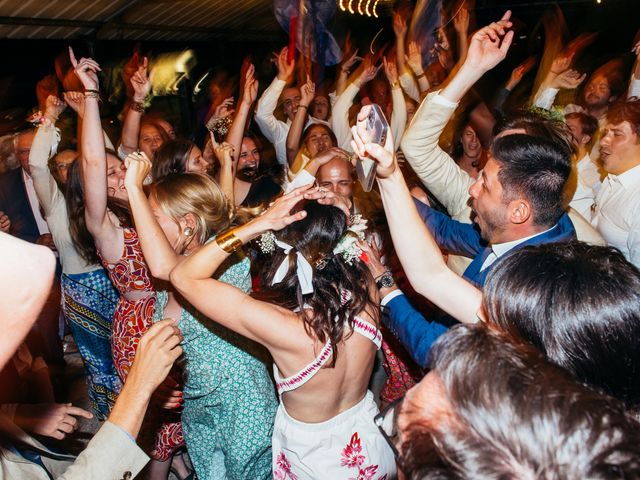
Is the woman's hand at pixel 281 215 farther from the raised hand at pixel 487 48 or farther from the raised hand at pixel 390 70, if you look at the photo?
the raised hand at pixel 390 70

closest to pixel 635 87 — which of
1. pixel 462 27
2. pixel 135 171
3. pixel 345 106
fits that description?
pixel 462 27

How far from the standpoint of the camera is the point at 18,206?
11.6 ft

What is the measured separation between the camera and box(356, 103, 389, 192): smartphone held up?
143 cm

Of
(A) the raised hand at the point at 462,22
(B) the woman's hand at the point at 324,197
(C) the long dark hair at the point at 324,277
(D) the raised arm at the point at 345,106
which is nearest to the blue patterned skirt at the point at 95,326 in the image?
(C) the long dark hair at the point at 324,277

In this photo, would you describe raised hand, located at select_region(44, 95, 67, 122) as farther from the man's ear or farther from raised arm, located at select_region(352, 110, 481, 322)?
the man's ear

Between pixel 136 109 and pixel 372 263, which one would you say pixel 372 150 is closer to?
pixel 372 263

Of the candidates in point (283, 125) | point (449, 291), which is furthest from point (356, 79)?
point (449, 291)

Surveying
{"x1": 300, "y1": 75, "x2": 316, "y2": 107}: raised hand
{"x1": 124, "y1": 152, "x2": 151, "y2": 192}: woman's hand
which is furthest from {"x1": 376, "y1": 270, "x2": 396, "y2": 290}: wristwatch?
{"x1": 300, "y1": 75, "x2": 316, "y2": 107}: raised hand

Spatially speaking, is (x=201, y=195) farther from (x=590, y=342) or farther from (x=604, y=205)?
(x=604, y=205)

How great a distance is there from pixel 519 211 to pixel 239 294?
43.2 inches

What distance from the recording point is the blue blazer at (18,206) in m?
3.50

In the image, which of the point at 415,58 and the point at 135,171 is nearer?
the point at 135,171

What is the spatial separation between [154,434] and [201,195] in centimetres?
119

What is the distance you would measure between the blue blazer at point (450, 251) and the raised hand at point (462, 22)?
8.32 feet
